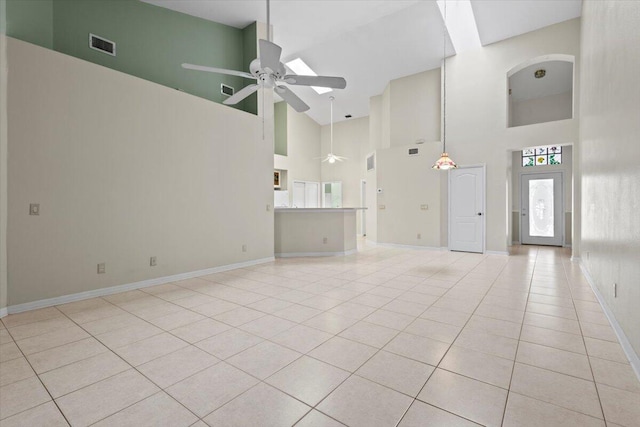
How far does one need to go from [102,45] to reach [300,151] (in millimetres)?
7251

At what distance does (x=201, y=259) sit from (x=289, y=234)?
2.12 metres

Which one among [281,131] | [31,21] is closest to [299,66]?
[281,131]

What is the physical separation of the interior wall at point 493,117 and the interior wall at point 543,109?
2884 millimetres

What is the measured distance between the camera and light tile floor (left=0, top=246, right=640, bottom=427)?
1.57 m

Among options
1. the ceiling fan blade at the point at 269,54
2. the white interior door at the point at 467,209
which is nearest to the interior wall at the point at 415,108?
the white interior door at the point at 467,209

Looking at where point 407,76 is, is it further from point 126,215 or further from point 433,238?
point 126,215

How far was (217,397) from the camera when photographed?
5.57 feet

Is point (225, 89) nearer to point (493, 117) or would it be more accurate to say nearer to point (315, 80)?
point (315, 80)

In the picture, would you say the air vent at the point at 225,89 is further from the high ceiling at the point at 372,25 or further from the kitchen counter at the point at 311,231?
the kitchen counter at the point at 311,231

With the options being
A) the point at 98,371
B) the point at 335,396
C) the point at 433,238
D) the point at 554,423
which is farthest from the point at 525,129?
the point at 98,371

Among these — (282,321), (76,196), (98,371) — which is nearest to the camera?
(98,371)

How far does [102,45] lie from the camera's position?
13.8 ft

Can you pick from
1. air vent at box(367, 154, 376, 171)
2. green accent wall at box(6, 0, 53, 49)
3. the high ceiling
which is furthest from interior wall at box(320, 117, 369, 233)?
green accent wall at box(6, 0, 53, 49)

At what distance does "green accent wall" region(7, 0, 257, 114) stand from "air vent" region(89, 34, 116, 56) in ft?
0.15
